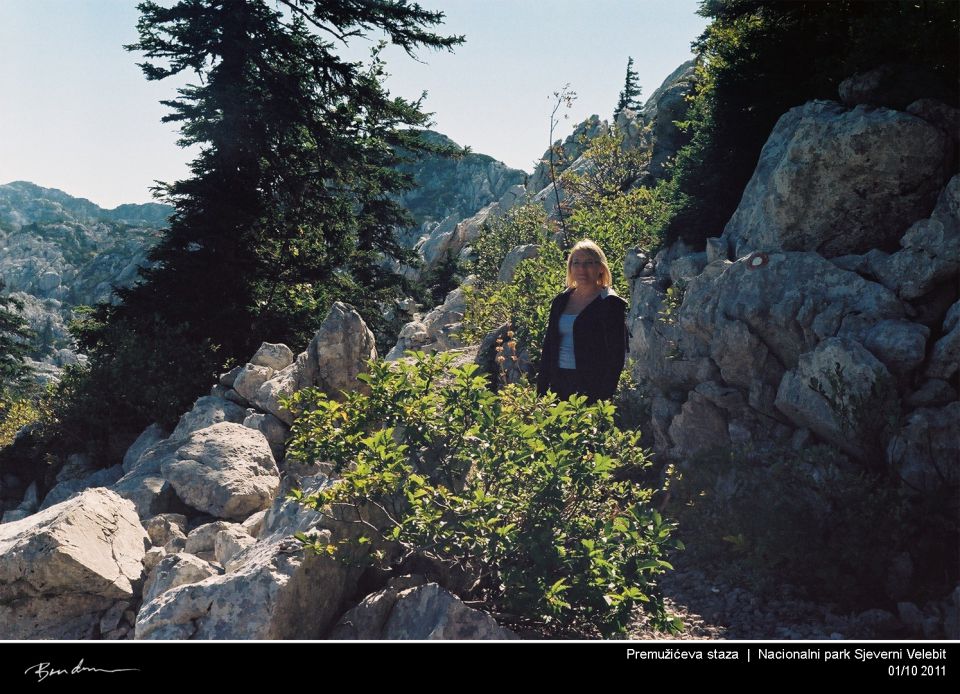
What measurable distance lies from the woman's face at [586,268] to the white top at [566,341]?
0.40 metres

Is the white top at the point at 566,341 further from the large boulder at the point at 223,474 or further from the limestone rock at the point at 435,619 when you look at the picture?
the large boulder at the point at 223,474

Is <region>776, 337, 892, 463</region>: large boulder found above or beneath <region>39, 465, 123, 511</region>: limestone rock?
above

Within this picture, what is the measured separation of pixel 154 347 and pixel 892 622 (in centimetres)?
1405

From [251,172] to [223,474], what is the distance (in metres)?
10.4

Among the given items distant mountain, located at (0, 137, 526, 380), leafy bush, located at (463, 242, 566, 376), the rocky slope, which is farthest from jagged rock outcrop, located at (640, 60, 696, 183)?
distant mountain, located at (0, 137, 526, 380)

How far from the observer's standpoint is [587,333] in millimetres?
6902

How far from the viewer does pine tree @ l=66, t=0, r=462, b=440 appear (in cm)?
1563

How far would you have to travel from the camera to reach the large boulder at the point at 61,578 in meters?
5.26

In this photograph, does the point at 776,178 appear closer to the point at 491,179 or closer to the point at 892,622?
the point at 892,622

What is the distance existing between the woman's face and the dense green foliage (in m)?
3.38
